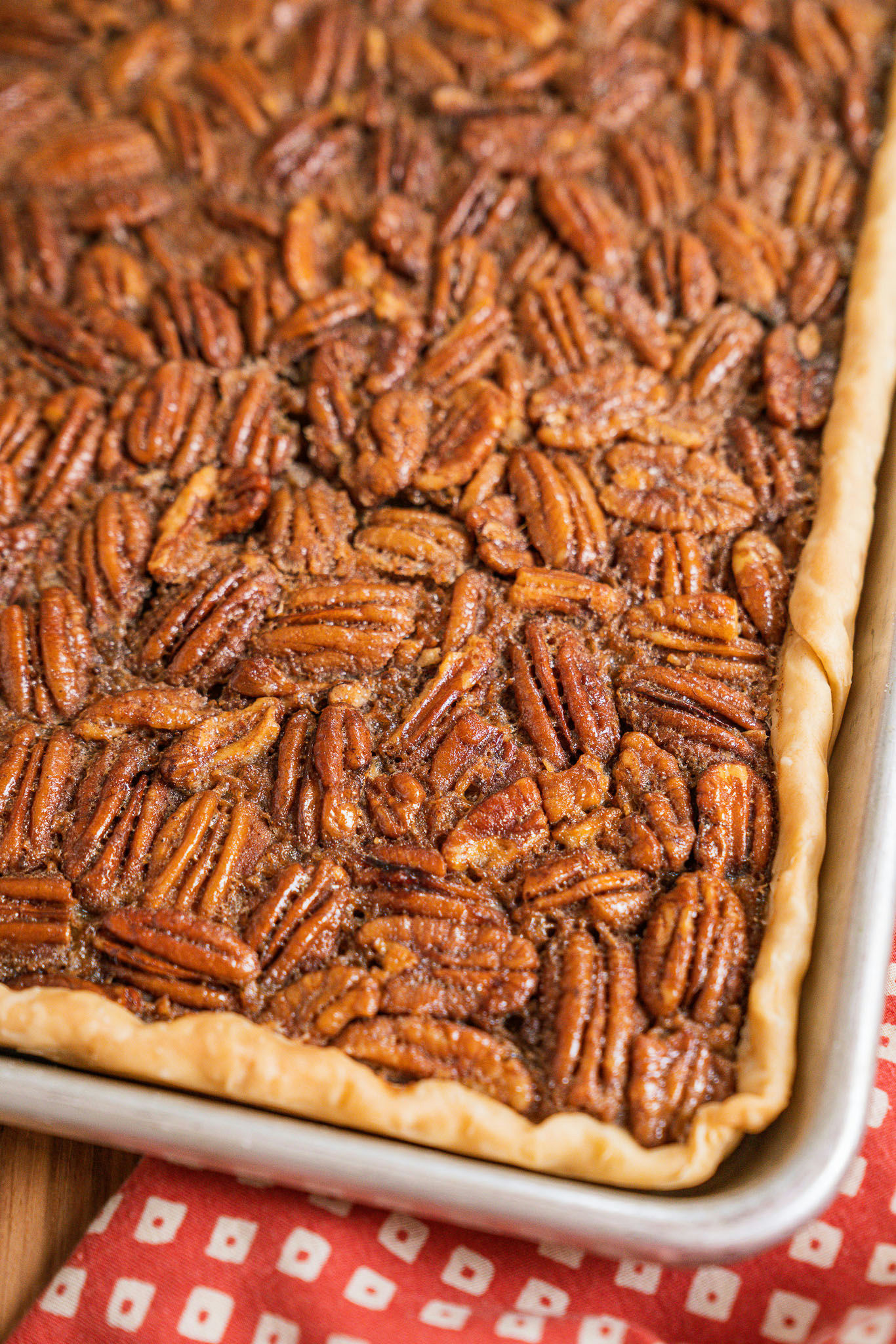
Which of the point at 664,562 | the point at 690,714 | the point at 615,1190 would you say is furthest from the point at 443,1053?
the point at 664,562

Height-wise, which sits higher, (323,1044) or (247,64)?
(247,64)

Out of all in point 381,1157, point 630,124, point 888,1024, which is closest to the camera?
point 381,1157

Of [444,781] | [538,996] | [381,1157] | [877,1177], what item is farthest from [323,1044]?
[877,1177]

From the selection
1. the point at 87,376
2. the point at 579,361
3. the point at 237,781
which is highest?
the point at 579,361

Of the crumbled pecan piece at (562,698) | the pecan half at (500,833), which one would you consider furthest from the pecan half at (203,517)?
the pecan half at (500,833)

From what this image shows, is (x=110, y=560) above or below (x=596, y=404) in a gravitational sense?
below

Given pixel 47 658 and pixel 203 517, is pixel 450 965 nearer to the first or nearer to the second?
pixel 47 658

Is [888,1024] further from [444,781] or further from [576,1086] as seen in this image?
[444,781]
